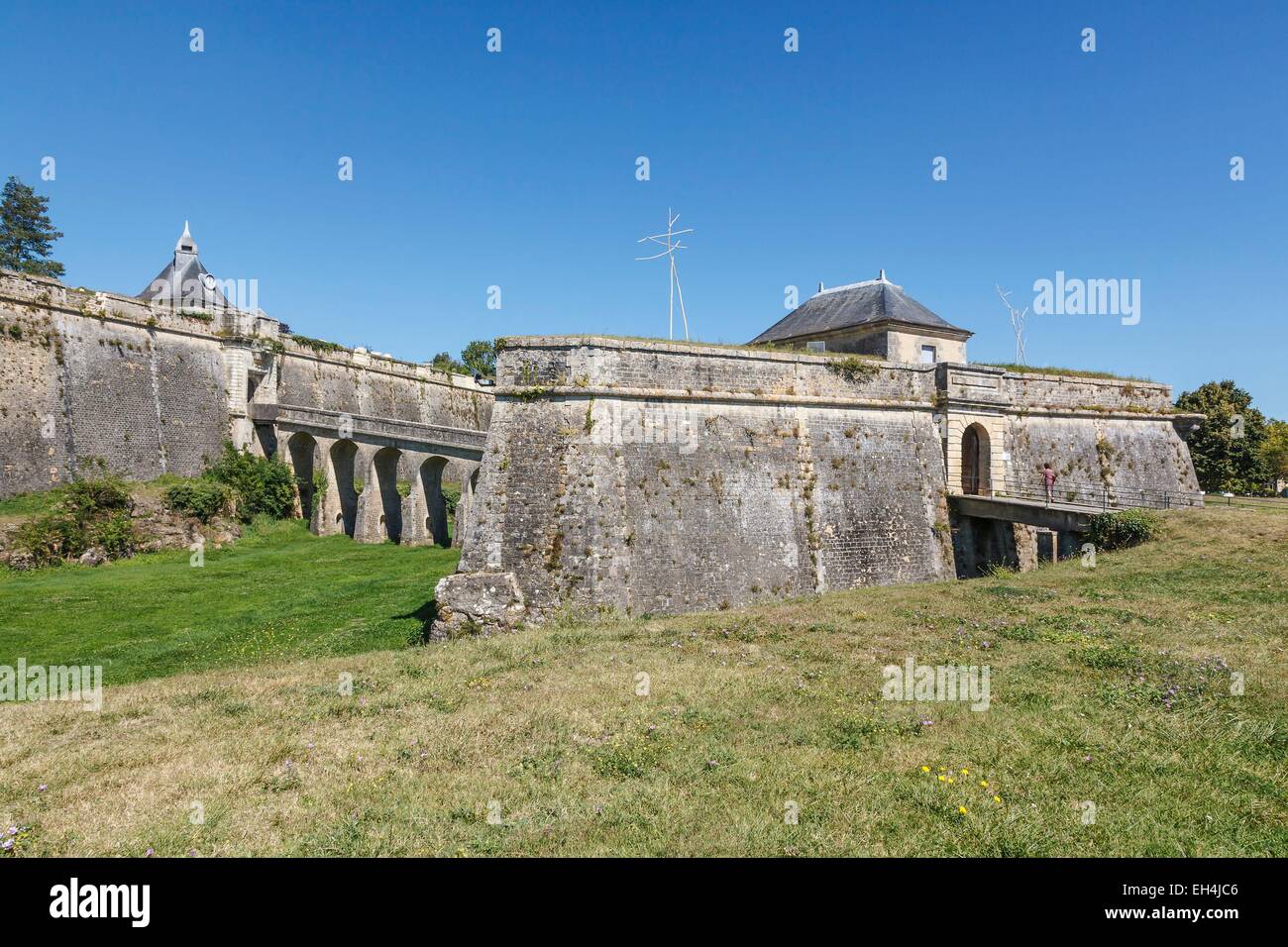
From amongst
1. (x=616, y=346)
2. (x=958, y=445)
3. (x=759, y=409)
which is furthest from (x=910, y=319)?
(x=616, y=346)

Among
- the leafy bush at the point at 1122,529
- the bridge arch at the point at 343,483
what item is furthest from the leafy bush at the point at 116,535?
the leafy bush at the point at 1122,529

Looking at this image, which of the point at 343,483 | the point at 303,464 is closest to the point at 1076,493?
the point at 343,483

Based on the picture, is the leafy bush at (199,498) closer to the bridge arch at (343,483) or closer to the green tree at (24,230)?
the bridge arch at (343,483)

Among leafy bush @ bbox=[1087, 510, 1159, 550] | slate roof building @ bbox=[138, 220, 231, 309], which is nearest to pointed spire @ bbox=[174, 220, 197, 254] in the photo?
slate roof building @ bbox=[138, 220, 231, 309]

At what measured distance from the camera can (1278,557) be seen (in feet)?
45.5

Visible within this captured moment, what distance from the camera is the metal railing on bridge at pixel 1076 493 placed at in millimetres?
22391

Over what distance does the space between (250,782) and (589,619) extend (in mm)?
9552

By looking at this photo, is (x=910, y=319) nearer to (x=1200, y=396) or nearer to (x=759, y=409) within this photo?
(x=759, y=409)

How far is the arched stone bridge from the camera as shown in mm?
30750

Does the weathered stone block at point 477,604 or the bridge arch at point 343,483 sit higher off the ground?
the bridge arch at point 343,483

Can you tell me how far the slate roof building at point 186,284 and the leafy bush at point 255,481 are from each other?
10961 mm

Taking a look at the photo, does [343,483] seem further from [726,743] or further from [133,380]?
[726,743]

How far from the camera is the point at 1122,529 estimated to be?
17.1 meters


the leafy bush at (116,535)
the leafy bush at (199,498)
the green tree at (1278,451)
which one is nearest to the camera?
the leafy bush at (116,535)
